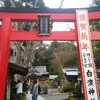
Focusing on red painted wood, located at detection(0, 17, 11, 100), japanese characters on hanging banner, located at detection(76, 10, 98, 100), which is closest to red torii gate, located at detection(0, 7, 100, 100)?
red painted wood, located at detection(0, 17, 11, 100)

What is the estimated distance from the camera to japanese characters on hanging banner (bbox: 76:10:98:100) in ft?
31.5

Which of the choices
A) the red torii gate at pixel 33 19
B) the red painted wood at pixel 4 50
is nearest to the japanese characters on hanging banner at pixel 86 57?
the red torii gate at pixel 33 19

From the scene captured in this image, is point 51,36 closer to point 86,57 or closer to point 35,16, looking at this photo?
point 35,16

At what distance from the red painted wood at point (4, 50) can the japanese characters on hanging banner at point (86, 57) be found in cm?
295

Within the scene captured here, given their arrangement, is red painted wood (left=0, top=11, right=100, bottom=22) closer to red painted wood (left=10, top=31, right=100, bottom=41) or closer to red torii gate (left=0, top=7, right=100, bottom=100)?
red torii gate (left=0, top=7, right=100, bottom=100)

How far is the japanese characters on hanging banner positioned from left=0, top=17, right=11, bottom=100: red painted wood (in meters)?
2.95

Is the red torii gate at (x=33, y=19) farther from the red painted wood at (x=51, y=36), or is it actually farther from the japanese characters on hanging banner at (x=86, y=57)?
the japanese characters on hanging banner at (x=86, y=57)

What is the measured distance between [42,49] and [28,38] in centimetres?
4016

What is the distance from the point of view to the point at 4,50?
10.6 metres

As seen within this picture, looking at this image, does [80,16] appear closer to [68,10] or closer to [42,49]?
[68,10]

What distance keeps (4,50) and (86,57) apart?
3.32m

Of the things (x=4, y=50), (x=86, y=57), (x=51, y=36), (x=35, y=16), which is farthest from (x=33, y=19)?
(x=86, y=57)

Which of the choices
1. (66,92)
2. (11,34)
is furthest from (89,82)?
(66,92)

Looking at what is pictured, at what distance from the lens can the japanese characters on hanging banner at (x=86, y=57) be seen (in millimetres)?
9609
